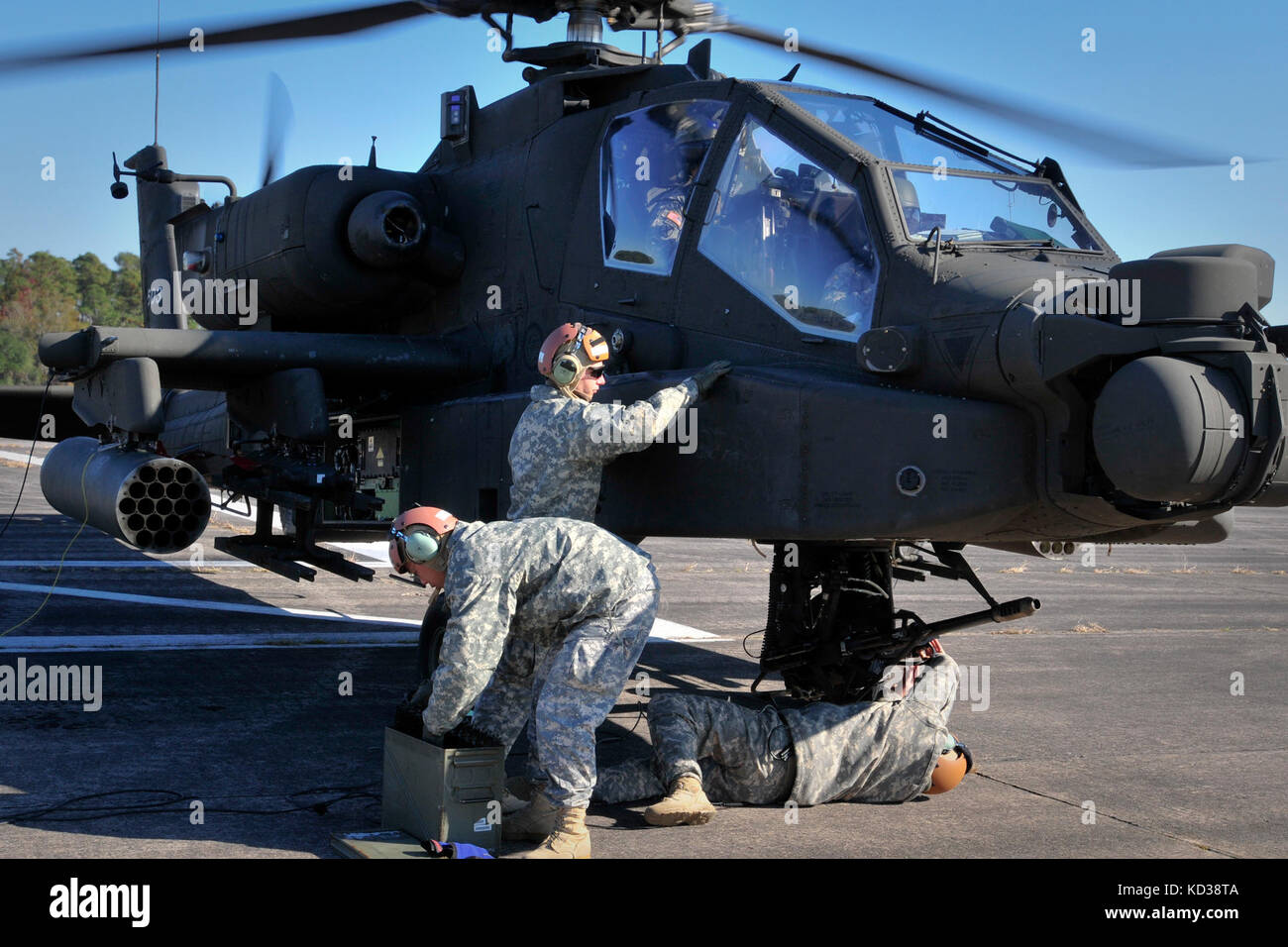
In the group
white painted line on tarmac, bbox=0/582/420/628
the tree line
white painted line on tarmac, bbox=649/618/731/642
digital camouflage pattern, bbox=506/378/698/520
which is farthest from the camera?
the tree line

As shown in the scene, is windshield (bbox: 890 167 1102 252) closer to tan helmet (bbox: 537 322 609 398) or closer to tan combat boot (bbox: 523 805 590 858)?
tan helmet (bbox: 537 322 609 398)

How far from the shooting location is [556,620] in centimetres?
533

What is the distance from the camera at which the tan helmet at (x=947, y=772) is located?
6105 millimetres

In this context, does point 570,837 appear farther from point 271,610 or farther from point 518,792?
point 271,610

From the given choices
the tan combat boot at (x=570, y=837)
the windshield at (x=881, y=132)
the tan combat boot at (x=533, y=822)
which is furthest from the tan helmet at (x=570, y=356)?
the tan combat boot at (x=570, y=837)

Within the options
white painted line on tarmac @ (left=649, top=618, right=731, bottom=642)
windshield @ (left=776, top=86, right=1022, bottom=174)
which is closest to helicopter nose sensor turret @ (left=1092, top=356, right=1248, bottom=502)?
windshield @ (left=776, top=86, right=1022, bottom=174)

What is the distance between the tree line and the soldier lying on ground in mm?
85800

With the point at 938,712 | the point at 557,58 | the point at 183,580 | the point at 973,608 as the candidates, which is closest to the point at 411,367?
→ the point at 557,58

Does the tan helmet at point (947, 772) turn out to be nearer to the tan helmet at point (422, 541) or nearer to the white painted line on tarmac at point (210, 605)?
the tan helmet at point (422, 541)

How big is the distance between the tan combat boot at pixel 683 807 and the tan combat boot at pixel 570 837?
510 millimetres

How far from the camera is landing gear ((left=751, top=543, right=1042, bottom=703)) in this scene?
725 centimetres

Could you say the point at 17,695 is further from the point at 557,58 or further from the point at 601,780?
the point at 557,58

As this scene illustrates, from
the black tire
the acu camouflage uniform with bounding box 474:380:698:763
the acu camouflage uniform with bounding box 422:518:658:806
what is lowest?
the black tire

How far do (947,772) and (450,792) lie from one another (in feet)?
8.12
